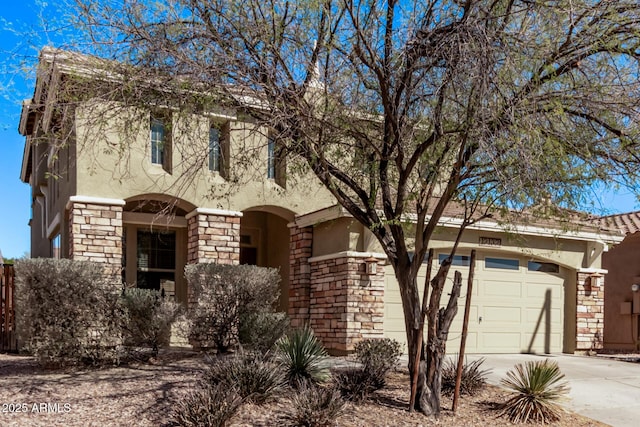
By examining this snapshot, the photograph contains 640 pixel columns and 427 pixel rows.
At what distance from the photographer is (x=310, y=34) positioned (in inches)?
353

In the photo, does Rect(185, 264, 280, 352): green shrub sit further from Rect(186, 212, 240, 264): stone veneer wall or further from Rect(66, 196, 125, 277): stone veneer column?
Rect(186, 212, 240, 264): stone veneer wall

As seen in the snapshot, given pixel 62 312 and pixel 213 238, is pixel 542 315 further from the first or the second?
pixel 62 312

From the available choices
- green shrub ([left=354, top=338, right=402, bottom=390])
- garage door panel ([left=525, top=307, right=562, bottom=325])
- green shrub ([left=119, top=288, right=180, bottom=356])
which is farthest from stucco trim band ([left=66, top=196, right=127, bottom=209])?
garage door panel ([left=525, top=307, right=562, bottom=325])

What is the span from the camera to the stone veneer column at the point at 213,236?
45.7 feet

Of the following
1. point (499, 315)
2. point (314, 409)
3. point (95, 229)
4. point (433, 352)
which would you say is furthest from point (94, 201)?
point (499, 315)

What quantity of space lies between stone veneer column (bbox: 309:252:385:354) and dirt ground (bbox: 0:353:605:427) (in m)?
3.20

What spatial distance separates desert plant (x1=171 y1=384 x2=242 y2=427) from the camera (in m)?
7.01

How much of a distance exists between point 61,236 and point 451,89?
33.9 feet

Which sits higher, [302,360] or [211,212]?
[211,212]

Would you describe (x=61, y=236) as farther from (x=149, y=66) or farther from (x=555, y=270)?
(x=555, y=270)

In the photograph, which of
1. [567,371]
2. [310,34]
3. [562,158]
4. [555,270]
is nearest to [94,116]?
[310,34]

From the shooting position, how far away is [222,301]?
11.0 m

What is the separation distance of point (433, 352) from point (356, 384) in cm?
120

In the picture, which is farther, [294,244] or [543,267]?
[543,267]
